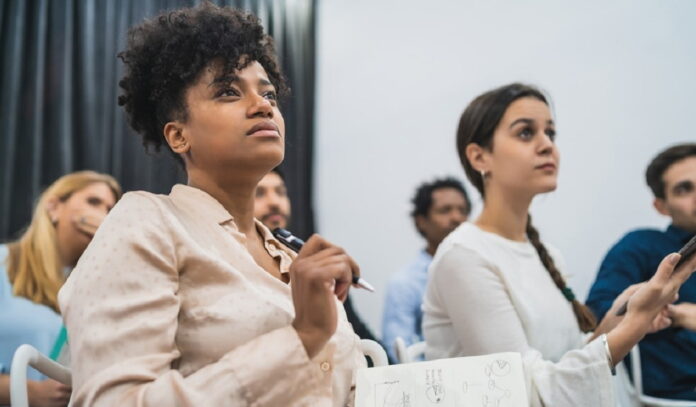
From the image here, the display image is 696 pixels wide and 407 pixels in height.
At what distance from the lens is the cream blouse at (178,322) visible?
0.71 m

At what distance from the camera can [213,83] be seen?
0.93m

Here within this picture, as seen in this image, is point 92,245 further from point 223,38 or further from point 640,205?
point 640,205

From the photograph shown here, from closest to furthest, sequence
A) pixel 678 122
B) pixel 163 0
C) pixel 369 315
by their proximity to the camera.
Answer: pixel 678 122, pixel 163 0, pixel 369 315

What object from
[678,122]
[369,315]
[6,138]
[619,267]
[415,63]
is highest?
[415,63]

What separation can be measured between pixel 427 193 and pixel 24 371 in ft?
7.52

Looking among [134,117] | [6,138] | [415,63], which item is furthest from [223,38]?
[415,63]

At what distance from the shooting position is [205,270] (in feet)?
2.71

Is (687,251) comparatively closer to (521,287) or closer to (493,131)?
(521,287)

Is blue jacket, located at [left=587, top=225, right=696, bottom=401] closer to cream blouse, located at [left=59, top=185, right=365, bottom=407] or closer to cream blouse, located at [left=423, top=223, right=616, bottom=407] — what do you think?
cream blouse, located at [left=423, top=223, right=616, bottom=407]

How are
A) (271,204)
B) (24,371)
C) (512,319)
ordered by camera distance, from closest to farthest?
(24,371), (512,319), (271,204)

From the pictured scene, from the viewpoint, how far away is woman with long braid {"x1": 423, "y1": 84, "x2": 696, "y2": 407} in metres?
1.13

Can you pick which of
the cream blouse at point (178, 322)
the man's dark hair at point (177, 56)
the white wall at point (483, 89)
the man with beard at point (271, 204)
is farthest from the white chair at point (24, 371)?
the white wall at point (483, 89)

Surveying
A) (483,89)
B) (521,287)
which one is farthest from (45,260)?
(483,89)

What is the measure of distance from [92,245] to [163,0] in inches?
93.1
